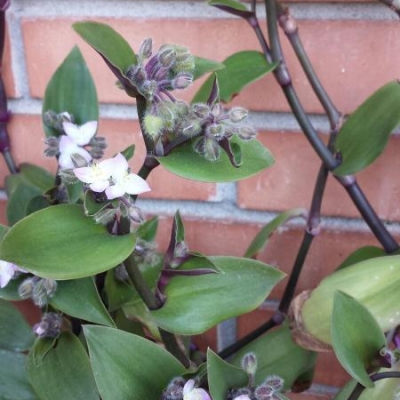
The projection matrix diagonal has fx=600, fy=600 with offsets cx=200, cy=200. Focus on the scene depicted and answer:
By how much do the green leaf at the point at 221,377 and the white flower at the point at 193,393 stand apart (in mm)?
10

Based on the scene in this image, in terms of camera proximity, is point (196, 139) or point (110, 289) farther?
point (110, 289)

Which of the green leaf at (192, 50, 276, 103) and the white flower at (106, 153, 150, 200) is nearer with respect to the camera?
the white flower at (106, 153, 150, 200)

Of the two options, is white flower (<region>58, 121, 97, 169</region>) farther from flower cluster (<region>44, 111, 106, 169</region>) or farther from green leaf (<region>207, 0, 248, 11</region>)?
green leaf (<region>207, 0, 248, 11</region>)

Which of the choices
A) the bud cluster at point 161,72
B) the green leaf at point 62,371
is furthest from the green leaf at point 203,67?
the green leaf at point 62,371

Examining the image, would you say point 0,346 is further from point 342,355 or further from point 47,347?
point 342,355

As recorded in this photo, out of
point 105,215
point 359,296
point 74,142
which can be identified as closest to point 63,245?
point 105,215

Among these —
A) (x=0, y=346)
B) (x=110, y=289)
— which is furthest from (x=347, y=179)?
(x=0, y=346)

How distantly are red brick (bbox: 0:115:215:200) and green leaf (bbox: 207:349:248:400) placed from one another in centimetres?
29

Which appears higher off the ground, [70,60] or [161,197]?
[70,60]

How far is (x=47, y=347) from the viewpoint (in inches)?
19.9

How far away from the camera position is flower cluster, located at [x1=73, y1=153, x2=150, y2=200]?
1.30 feet

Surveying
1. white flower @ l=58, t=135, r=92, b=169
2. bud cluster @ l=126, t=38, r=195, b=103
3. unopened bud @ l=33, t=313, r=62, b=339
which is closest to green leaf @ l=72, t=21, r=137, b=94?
bud cluster @ l=126, t=38, r=195, b=103

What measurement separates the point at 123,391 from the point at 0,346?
198 millimetres

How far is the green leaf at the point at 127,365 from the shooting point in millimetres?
420
